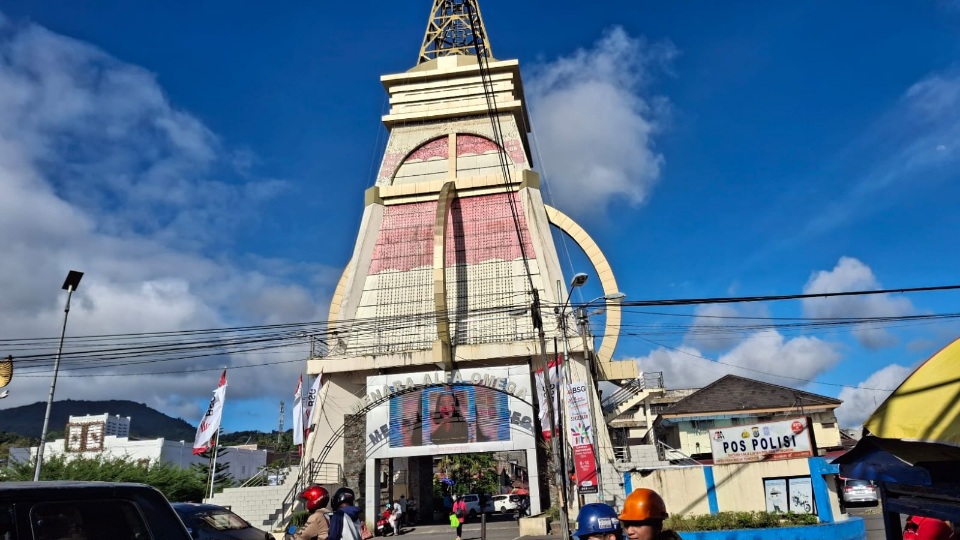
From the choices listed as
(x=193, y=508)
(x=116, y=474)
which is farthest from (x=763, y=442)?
(x=116, y=474)

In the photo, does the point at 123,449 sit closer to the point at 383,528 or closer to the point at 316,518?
the point at 383,528

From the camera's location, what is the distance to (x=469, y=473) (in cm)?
5922

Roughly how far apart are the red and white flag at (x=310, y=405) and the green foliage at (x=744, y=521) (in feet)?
52.8

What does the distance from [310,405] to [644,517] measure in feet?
84.4

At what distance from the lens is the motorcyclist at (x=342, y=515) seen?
605 cm

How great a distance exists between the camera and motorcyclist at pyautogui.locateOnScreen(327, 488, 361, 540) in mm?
6051

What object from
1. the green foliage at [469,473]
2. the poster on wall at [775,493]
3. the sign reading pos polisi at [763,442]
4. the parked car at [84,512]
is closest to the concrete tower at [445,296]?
the sign reading pos polisi at [763,442]

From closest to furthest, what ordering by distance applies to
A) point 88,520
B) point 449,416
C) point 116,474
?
point 88,520 → point 449,416 → point 116,474

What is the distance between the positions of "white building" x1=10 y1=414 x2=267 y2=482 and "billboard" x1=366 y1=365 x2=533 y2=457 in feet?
76.6

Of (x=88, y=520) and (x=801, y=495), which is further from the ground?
(x=88, y=520)

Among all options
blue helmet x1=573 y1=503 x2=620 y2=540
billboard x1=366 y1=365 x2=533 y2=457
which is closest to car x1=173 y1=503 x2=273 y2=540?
blue helmet x1=573 y1=503 x2=620 y2=540

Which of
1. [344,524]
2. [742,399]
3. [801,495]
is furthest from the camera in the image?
[742,399]

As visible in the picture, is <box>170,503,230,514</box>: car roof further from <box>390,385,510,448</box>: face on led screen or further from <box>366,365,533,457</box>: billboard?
<box>390,385,510,448</box>: face on led screen

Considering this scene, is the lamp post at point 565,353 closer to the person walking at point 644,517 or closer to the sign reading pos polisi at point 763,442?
the sign reading pos polisi at point 763,442
